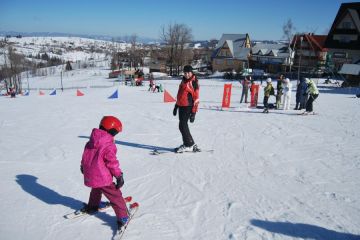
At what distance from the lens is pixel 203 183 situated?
5426 mm

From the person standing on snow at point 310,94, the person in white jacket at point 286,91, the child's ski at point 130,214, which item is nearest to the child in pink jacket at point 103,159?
the child's ski at point 130,214

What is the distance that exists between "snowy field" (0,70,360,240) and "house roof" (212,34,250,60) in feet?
188

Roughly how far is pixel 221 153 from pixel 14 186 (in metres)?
4.41

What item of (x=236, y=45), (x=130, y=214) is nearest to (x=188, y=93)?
(x=130, y=214)

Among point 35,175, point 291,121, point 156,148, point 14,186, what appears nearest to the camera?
point 14,186

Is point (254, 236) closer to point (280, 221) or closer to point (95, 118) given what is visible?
point (280, 221)

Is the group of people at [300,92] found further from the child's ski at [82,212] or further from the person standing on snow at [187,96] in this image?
the child's ski at [82,212]

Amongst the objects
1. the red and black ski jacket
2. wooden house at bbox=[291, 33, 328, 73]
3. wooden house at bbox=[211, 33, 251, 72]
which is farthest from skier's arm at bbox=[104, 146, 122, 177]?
wooden house at bbox=[211, 33, 251, 72]

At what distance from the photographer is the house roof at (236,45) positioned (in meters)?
65.4

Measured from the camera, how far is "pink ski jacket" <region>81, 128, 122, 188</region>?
141 inches

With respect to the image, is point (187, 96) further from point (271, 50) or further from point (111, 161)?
point (271, 50)

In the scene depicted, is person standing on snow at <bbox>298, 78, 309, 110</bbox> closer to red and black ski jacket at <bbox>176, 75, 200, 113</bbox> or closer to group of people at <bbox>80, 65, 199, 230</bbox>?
red and black ski jacket at <bbox>176, 75, 200, 113</bbox>

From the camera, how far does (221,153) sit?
7320 mm

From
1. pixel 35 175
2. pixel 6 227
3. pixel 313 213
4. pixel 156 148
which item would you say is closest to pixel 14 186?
pixel 35 175
